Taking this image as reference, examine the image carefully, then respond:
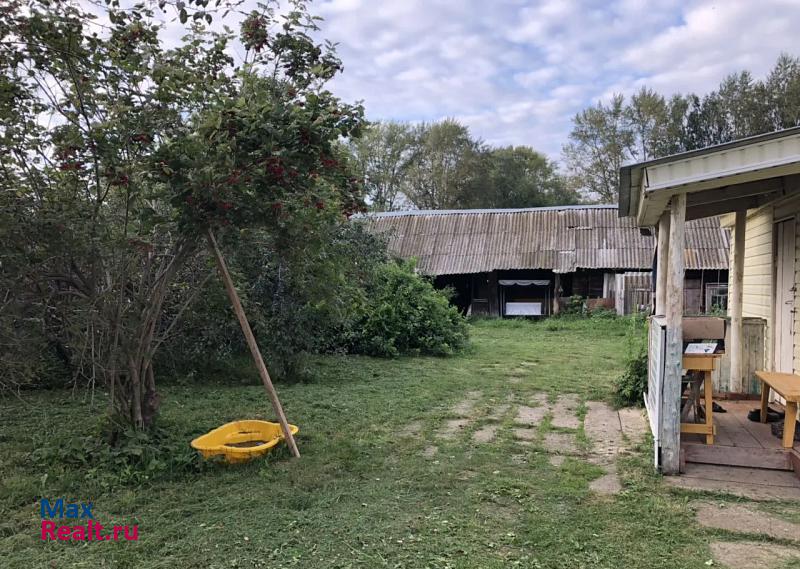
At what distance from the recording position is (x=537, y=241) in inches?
794

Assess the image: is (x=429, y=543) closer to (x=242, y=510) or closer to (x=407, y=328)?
(x=242, y=510)

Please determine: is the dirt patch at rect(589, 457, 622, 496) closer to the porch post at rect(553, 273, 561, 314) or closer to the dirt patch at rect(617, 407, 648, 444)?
the dirt patch at rect(617, 407, 648, 444)

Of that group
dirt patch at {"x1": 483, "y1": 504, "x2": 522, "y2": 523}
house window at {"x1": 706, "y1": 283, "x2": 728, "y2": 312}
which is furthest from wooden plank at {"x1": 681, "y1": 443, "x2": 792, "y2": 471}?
house window at {"x1": 706, "y1": 283, "x2": 728, "y2": 312}

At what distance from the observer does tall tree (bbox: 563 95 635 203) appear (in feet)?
110

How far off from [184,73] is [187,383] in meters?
5.42

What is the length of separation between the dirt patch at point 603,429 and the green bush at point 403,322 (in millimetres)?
4918

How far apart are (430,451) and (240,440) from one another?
1.73m

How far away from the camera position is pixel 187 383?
8.51 metres

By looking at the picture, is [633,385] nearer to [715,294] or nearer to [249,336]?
[249,336]

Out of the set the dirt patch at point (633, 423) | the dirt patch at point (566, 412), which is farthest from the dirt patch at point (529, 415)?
the dirt patch at point (633, 423)

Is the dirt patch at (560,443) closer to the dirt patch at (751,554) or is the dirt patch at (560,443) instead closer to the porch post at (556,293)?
the dirt patch at (751,554)

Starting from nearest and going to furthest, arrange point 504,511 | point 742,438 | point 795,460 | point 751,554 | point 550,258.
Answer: point 751,554 < point 504,511 < point 795,460 < point 742,438 < point 550,258

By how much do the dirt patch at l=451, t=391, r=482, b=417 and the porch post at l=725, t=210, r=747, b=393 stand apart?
119 inches

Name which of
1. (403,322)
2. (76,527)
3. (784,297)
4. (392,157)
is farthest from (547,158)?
(76,527)
